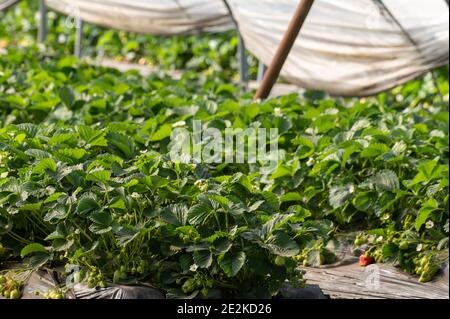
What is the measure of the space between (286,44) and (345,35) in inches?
37.4

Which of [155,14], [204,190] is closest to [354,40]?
[155,14]

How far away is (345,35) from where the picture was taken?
251 inches

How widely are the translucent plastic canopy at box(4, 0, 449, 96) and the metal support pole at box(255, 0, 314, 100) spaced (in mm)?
737

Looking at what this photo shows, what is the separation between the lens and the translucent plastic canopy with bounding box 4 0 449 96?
19.7 ft

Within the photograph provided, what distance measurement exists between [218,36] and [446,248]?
6.80 m

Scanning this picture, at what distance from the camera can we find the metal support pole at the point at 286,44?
536cm

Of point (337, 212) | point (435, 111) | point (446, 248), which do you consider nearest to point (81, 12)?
point (435, 111)

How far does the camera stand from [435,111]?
6.09 meters

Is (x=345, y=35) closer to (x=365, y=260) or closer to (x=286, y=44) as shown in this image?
(x=286, y=44)

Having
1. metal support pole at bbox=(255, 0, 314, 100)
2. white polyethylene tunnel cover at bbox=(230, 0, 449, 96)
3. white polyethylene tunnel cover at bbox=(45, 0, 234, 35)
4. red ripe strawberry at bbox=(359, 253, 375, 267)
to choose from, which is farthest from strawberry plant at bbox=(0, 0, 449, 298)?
white polyethylene tunnel cover at bbox=(45, 0, 234, 35)

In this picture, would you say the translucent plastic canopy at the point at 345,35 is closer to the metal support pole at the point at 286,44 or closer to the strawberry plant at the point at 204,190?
the strawberry plant at the point at 204,190

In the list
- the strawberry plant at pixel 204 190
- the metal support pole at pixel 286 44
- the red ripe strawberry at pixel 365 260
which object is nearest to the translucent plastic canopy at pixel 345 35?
the strawberry plant at pixel 204 190

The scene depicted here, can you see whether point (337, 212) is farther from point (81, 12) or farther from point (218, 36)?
point (218, 36)
